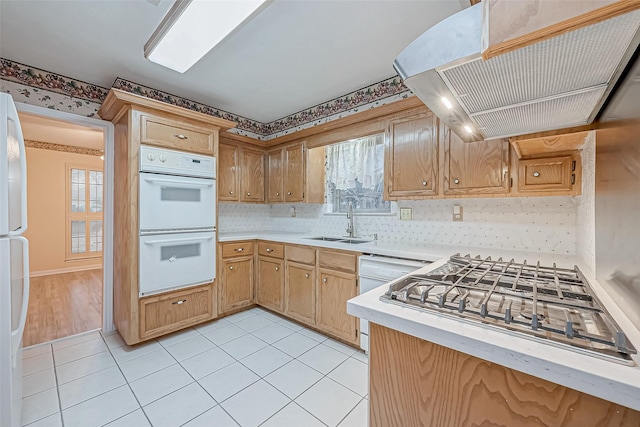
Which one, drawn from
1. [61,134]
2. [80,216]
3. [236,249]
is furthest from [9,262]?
[80,216]

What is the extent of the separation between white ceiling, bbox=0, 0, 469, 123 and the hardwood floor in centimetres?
248

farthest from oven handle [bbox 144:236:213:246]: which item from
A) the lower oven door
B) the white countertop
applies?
the white countertop

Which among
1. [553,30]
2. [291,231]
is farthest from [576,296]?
[291,231]

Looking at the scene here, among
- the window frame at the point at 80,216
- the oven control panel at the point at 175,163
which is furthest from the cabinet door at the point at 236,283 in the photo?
the window frame at the point at 80,216

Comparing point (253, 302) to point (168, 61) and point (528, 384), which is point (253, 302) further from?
point (528, 384)

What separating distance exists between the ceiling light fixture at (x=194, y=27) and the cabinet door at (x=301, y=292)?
1.99 meters

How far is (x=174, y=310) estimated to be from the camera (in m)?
2.51

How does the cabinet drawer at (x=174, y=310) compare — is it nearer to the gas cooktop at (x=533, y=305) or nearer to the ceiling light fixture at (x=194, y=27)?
the ceiling light fixture at (x=194, y=27)

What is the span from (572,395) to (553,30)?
2.54 feet

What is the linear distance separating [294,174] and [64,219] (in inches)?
197

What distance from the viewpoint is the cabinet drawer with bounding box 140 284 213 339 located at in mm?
2350

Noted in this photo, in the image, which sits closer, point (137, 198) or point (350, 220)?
point (137, 198)

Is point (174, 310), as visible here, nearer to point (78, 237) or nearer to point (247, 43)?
point (247, 43)

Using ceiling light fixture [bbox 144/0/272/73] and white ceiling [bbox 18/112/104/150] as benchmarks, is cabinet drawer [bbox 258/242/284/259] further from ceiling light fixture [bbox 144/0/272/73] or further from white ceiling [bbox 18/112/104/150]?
white ceiling [bbox 18/112/104/150]
